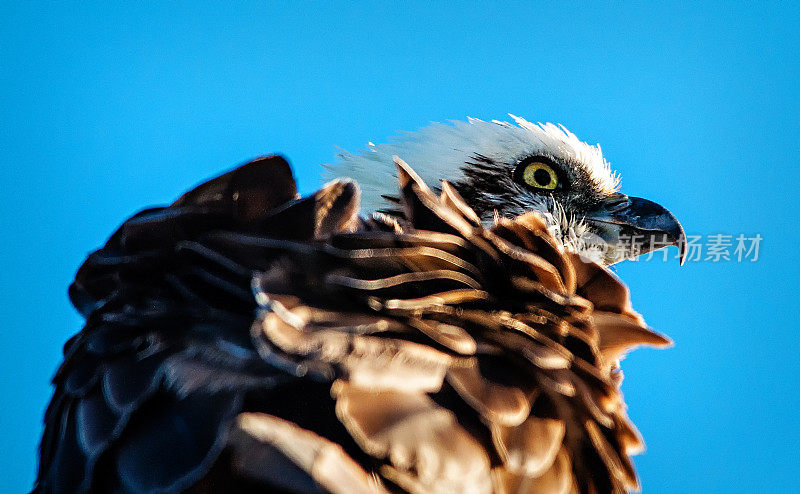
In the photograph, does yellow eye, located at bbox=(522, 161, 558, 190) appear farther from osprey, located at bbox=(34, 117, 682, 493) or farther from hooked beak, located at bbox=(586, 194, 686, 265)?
osprey, located at bbox=(34, 117, 682, 493)

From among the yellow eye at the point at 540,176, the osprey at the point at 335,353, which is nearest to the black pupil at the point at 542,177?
the yellow eye at the point at 540,176

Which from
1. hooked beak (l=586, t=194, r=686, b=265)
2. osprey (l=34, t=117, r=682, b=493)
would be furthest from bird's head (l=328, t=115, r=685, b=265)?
osprey (l=34, t=117, r=682, b=493)

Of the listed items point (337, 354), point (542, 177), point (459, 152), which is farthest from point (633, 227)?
point (337, 354)

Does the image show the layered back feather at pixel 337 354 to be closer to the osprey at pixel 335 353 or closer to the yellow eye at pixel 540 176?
the osprey at pixel 335 353

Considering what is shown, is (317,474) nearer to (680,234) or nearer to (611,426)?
(611,426)

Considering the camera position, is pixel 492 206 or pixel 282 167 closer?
pixel 282 167

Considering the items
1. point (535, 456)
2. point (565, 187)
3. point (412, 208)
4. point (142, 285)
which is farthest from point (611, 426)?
point (565, 187)
